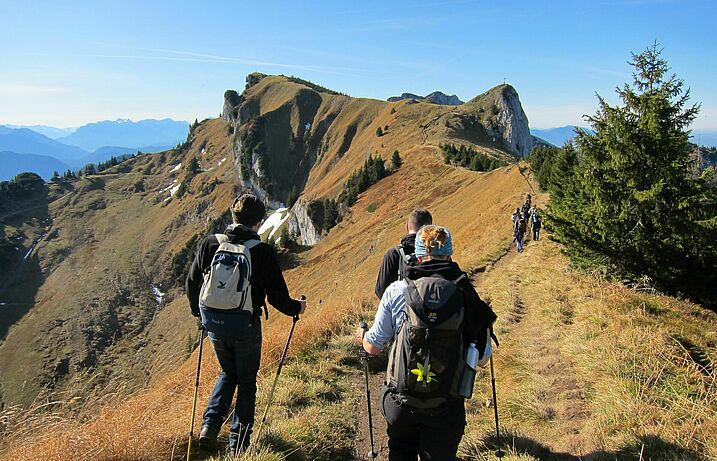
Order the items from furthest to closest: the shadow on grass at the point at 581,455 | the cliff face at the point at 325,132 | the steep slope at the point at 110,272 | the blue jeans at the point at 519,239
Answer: the cliff face at the point at 325,132, the steep slope at the point at 110,272, the blue jeans at the point at 519,239, the shadow on grass at the point at 581,455

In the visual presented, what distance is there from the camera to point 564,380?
Result: 561 centimetres

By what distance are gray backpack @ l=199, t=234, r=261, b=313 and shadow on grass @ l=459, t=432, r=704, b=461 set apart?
2.92 meters

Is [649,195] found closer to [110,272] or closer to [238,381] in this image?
[238,381]

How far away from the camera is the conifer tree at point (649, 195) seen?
10086 mm

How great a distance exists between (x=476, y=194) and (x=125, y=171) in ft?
637

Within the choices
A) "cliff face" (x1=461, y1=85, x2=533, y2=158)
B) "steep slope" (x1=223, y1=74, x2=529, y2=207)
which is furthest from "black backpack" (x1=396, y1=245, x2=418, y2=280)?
"cliff face" (x1=461, y1=85, x2=533, y2=158)

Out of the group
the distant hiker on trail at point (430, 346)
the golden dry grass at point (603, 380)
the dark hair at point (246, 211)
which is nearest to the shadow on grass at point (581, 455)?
the golden dry grass at point (603, 380)

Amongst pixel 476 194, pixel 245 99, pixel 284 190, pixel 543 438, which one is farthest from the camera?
pixel 245 99

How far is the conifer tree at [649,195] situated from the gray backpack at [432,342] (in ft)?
31.4

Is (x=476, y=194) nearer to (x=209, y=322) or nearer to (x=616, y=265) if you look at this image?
(x=616, y=265)

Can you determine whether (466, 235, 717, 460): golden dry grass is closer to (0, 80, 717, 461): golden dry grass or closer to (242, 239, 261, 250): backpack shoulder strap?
(0, 80, 717, 461): golden dry grass

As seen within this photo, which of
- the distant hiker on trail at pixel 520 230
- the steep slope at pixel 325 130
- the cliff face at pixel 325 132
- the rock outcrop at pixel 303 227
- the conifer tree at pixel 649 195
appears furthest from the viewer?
the steep slope at pixel 325 130

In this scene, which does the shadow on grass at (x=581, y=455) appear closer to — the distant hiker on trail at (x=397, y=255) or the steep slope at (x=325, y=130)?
the distant hiker on trail at (x=397, y=255)

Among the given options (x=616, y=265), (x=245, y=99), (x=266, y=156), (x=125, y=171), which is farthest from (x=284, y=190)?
(x=616, y=265)
